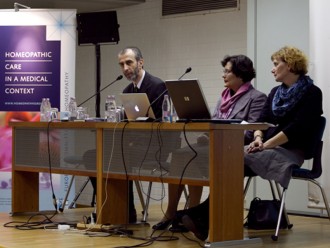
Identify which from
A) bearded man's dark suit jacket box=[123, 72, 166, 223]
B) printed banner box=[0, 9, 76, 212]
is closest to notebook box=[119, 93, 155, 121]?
bearded man's dark suit jacket box=[123, 72, 166, 223]

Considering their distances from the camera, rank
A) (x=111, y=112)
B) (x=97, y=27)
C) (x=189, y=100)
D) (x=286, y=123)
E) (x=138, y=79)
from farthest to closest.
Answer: (x=97, y=27) < (x=138, y=79) < (x=111, y=112) < (x=286, y=123) < (x=189, y=100)

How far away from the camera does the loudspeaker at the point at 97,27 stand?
730 cm

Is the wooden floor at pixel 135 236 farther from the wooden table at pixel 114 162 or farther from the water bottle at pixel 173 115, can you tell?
the water bottle at pixel 173 115

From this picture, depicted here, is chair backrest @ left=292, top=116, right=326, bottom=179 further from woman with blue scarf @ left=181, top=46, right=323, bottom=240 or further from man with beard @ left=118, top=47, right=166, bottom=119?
man with beard @ left=118, top=47, right=166, bottom=119

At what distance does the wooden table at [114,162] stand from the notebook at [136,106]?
0.62 ft

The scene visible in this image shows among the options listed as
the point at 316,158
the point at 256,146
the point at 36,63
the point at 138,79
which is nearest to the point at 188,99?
the point at 256,146

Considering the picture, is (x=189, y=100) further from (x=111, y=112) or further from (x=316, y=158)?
(x=316, y=158)

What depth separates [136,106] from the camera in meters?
4.72

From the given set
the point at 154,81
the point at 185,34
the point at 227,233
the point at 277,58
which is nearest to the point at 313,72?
the point at 277,58

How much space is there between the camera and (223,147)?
3939 millimetres

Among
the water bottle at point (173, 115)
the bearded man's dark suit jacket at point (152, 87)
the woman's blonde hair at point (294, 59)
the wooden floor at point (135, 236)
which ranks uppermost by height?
the woman's blonde hair at point (294, 59)

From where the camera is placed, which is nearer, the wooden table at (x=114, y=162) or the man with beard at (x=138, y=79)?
the wooden table at (x=114, y=162)

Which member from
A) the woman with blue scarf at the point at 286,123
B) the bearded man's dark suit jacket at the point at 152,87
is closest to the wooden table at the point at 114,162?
the woman with blue scarf at the point at 286,123

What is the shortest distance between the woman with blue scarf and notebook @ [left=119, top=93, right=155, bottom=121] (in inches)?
27.4
